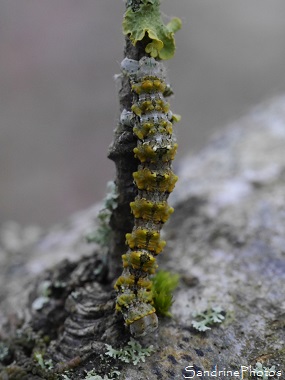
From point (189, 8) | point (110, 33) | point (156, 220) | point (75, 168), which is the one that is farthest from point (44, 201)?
point (156, 220)

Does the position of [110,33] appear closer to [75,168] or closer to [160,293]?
[75,168]

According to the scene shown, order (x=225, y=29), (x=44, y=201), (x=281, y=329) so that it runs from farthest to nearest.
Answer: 1. (x=225, y=29)
2. (x=44, y=201)
3. (x=281, y=329)

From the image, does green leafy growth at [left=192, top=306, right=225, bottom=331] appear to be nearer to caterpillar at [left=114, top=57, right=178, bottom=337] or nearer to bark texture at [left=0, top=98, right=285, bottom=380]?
bark texture at [left=0, top=98, right=285, bottom=380]

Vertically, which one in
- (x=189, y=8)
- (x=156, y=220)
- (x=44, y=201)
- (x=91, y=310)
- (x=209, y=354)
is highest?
(x=189, y=8)

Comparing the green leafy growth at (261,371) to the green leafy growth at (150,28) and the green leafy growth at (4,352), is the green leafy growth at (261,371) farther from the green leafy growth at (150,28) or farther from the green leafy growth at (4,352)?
the green leafy growth at (150,28)

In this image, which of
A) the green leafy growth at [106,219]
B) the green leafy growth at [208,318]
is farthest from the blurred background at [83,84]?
the green leafy growth at [208,318]
